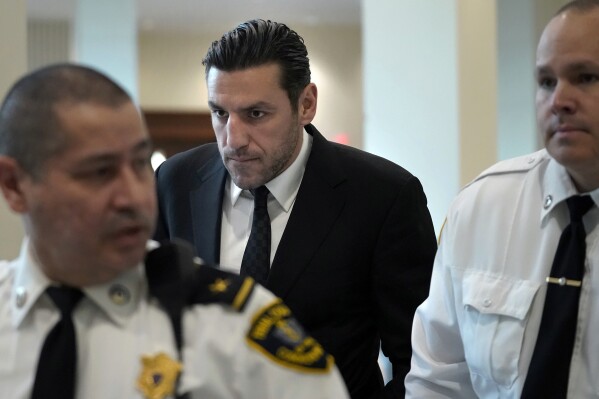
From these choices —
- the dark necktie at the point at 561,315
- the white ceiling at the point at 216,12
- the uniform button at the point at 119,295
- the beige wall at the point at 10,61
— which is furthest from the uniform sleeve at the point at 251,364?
the white ceiling at the point at 216,12

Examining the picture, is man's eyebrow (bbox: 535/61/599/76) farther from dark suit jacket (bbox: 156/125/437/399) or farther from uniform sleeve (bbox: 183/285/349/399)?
uniform sleeve (bbox: 183/285/349/399)

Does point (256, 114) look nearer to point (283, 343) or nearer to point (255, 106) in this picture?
point (255, 106)

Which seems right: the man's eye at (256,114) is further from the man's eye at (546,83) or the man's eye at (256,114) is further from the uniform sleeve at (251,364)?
the uniform sleeve at (251,364)

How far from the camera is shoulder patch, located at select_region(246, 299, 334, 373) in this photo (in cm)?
126

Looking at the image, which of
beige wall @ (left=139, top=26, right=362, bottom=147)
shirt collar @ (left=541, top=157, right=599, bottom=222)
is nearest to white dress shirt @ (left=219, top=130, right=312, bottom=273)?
shirt collar @ (left=541, top=157, right=599, bottom=222)

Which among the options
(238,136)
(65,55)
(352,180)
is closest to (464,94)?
(352,180)

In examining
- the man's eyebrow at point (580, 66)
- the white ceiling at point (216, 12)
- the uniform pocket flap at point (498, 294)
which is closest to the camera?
the man's eyebrow at point (580, 66)

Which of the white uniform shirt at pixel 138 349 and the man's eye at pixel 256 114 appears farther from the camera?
the man's eye at pixel 256 114

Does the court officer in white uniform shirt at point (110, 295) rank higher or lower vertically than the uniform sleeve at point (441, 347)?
higher

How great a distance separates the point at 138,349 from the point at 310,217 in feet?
3.03

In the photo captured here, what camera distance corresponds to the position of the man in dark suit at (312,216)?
81.9 inches

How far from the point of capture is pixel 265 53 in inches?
84.2

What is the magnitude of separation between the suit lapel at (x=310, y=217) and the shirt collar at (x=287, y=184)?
Result: 27 mm

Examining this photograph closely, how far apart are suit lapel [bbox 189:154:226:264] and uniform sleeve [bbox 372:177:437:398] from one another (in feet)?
1.32
